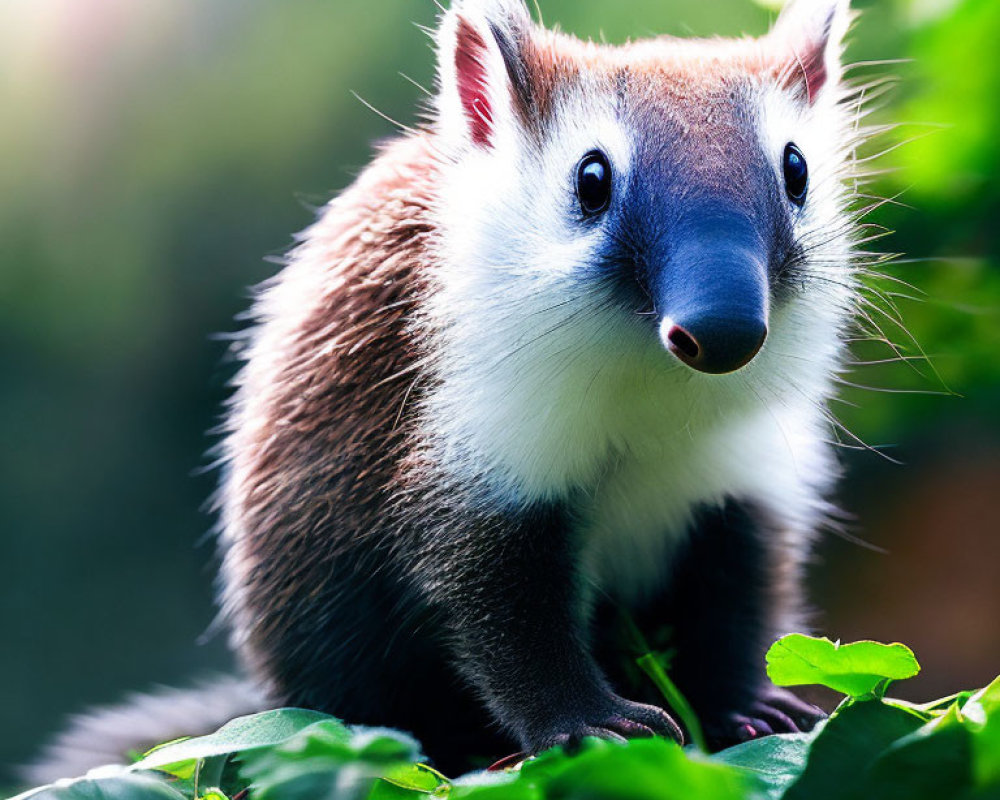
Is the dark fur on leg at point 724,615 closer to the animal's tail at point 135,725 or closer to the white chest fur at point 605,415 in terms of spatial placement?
the white chest fur at point 605,415

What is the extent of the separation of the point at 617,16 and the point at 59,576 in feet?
6.03

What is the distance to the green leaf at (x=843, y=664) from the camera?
78cm

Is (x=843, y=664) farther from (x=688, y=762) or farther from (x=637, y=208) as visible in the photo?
(x=637, y=208)

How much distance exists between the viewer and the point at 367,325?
1.34 m

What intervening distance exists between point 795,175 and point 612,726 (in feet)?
1.84

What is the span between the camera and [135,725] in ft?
5.60

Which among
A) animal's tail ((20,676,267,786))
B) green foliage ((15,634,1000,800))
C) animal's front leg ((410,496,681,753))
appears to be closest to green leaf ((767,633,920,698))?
green foliage ((15,634,1000,800))

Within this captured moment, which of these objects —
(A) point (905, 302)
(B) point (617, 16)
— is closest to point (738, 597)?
(A) point (905, 302)

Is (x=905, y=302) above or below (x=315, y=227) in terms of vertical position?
below

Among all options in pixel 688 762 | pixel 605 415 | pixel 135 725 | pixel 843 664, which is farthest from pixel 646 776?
pixel 135 725

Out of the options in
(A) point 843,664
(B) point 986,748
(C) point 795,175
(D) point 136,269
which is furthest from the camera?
(D) point 136,269

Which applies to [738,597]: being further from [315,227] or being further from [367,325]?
[315,227]

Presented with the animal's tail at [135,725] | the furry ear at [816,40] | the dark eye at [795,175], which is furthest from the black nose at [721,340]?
the animal's tail at [135,725]

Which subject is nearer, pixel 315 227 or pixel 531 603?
pixel 531 603
